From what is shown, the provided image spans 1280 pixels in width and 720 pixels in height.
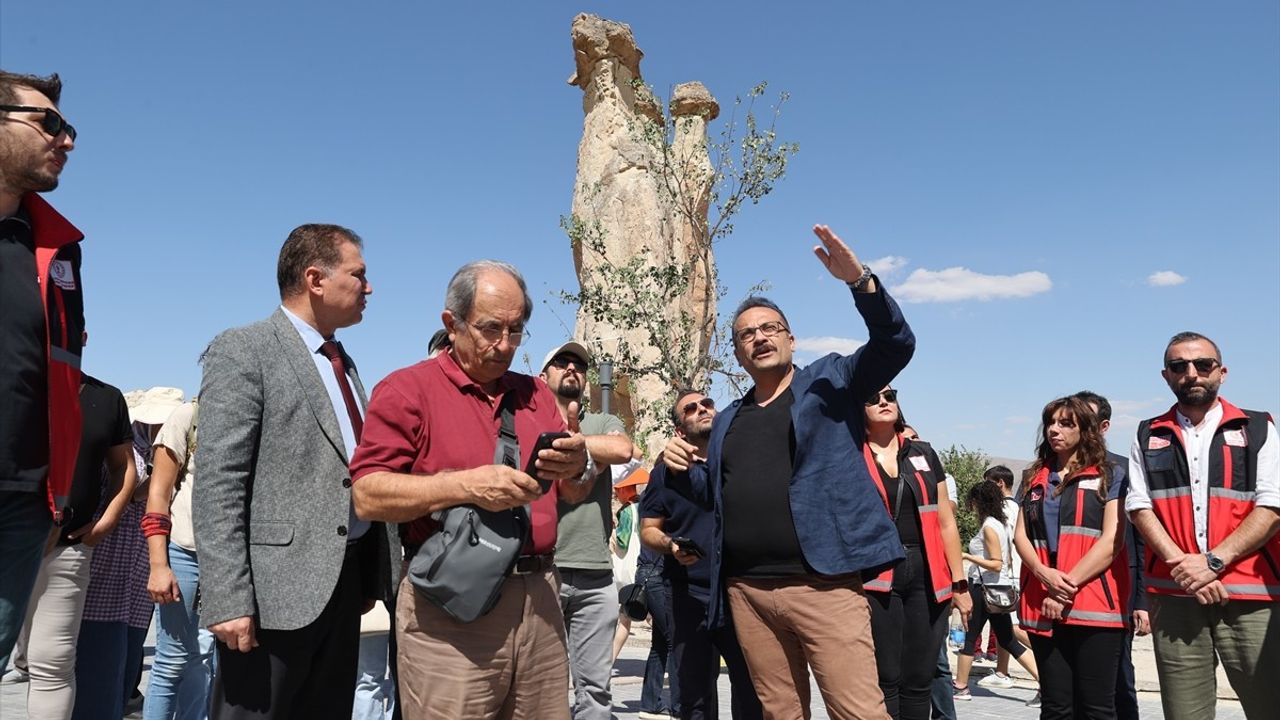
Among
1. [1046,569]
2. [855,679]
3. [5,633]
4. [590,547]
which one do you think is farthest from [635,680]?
[5,633]

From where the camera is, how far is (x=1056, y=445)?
5.68 metres

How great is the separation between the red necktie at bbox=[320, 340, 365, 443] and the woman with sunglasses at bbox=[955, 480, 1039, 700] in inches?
293

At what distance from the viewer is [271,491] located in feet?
10.5

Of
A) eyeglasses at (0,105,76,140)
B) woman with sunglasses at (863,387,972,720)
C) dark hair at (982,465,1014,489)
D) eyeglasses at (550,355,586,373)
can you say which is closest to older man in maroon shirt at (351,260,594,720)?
eyeglasses at (0,105,76,140)

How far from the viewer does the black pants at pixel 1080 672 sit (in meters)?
4.95

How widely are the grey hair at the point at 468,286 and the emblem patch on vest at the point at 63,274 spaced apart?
1.17 m

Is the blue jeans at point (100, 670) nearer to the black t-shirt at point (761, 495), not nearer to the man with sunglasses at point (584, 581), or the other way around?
the man with sunglasses at point (584, 581)

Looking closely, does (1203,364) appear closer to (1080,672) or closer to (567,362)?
(1080,672)

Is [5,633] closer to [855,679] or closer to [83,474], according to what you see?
[83,474]

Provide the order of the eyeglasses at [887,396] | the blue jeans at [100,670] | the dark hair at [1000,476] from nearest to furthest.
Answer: the blue jeans at [100,670] → the eyeglasses at [887,396] → the dark hair at [1000,476]

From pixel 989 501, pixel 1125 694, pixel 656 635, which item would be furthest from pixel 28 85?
pixel 989 501

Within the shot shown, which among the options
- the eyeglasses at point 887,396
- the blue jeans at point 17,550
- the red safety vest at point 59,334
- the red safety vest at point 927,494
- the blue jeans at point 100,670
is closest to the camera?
the blue jeans at point 17,550

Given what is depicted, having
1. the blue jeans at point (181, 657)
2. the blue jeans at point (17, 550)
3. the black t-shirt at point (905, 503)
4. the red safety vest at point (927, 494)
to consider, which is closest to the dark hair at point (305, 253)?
the blue jeans at point (17, 550)

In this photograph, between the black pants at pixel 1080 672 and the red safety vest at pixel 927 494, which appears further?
the red safety vest at pixel 927 494
